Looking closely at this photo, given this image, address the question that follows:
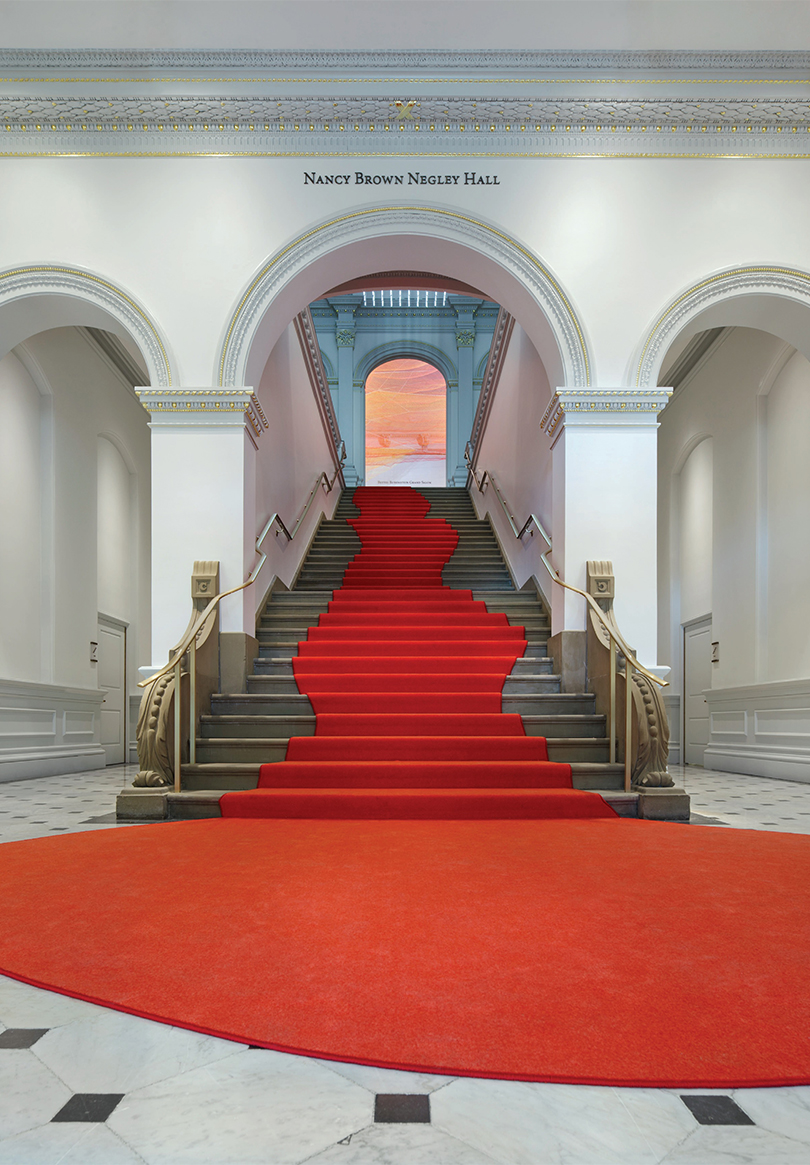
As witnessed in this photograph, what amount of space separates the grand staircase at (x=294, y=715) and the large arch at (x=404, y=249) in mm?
2405

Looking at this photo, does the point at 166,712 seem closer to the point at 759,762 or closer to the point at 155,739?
the point at 155,739

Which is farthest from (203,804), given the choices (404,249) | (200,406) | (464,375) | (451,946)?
(464,375)

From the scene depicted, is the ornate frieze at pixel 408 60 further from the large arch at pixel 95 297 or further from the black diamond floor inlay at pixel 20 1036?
the black diamond floor inlay at pixel 20 1036

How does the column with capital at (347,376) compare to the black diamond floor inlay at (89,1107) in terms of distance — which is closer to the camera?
the black diamond floor inlay at (89,1107)

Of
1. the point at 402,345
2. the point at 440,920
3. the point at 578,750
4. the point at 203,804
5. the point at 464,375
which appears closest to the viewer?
the point at 440,920

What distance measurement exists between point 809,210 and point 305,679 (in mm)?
5936

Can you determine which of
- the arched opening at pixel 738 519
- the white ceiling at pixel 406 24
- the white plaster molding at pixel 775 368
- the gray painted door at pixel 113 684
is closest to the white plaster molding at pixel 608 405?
the arched opening at pixel 738 519

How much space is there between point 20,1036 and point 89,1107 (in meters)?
0.45

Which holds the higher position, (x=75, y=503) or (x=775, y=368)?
(x=775, y=368)

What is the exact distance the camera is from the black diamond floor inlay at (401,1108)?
5.28 ft

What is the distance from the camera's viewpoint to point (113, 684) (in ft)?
36.3

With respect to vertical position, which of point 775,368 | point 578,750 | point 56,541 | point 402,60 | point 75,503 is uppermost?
point 402,60

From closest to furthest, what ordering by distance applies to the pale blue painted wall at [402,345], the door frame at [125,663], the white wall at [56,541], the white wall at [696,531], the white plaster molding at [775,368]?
the white wall at [56,541]
the white plaster molding at [775,368]
the white wall at [696,531]
the door frame at [125,663]
the pale blue painted wall at [402,345]

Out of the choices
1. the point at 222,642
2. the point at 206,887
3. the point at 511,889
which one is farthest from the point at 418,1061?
the point at 222,642
